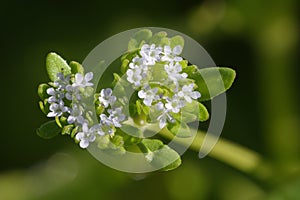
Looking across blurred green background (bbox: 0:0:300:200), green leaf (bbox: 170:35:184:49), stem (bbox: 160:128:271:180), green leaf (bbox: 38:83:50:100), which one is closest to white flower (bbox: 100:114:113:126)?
green leaf (bbox: 38:83:50:100)

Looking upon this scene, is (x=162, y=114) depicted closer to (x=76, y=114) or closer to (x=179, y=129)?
(x=179, y=129)

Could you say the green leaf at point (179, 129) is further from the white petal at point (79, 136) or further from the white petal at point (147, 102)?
the white petal at point (79, 136)

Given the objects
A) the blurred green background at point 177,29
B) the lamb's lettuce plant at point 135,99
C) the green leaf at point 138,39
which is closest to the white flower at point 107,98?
the lamb's lettuce plant at point 135,99

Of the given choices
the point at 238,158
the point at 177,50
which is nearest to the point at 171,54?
the point at 177,50

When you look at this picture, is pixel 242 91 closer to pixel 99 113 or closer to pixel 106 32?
pixel 106 32

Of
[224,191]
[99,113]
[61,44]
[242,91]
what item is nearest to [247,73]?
[242,91]

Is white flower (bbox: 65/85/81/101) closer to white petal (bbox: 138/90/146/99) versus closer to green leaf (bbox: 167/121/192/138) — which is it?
white petal (bbox: 138/90/146/99)
